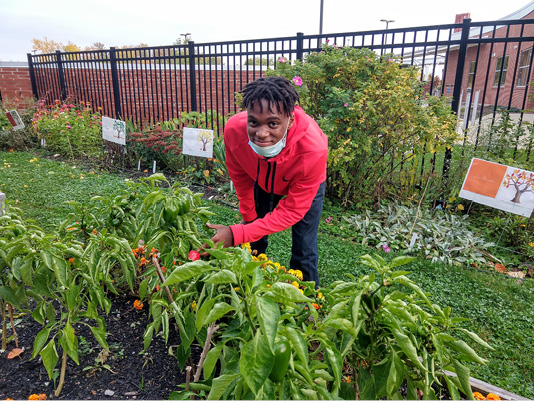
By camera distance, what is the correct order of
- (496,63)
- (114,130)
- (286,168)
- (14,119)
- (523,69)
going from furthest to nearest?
(496,63) < (523,69) < (14,119) < (114,130) < (286,168)

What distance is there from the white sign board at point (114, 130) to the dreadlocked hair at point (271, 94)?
4952 millimetres

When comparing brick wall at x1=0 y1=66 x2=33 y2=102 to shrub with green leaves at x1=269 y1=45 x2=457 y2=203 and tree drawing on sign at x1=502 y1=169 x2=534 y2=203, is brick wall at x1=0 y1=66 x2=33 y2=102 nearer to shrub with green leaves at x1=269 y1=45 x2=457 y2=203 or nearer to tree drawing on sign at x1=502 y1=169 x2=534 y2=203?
shrub with green leaves at x1=269 y1=45 x2=457 y2=203

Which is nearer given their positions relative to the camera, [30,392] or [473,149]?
[30,392]

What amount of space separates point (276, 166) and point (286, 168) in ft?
0.21

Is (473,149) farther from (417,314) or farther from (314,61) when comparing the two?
(417,314)

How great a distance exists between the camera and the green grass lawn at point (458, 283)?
236cm

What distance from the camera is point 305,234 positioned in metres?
2.62

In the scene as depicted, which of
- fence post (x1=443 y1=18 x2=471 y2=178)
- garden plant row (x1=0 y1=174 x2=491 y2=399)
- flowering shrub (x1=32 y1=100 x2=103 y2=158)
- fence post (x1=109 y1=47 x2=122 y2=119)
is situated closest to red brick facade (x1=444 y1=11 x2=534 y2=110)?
fence post (x1=443 y1=18 x2=471 y2=178)

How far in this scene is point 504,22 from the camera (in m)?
4.50

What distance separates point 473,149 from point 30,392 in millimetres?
5002

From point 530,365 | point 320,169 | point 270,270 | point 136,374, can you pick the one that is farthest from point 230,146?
point 530,365

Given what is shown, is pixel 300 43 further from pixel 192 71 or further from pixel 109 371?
pixel 109 371

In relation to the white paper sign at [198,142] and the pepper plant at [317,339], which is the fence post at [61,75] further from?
the pepper plant at [317,339]

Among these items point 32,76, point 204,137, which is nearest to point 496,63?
point 204,137
